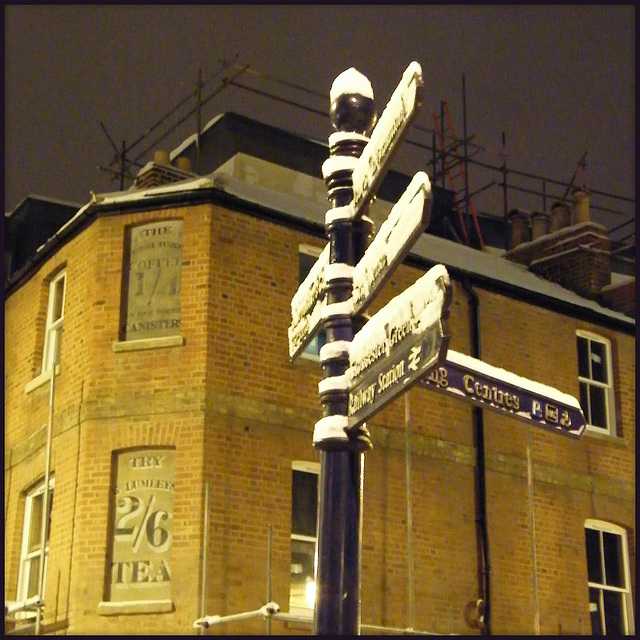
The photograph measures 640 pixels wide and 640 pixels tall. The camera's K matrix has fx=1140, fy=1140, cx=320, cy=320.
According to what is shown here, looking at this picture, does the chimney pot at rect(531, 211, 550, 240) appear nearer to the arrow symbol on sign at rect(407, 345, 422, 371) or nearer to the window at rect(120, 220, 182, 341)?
the window at rect(120, 220, 182, 341)

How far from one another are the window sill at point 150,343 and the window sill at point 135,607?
3133 millimetres

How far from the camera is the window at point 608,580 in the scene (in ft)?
55.9

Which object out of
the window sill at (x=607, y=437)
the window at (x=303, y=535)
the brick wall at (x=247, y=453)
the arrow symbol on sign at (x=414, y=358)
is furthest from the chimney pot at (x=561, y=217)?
the arrow symbol on sign at (x=414, y=358)

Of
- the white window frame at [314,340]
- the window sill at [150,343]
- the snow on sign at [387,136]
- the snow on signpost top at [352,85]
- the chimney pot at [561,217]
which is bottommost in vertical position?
the snow on sign at [387,136]

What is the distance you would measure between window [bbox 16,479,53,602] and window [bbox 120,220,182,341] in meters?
2.39

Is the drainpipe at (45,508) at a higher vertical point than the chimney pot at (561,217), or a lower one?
lower

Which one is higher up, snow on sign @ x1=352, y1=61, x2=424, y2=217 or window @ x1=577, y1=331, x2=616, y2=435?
window @ x1=577, y1=331, x2=616, y2=435

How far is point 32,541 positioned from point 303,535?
371 centimetres

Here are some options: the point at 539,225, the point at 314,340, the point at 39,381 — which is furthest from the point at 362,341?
the point at 539,225

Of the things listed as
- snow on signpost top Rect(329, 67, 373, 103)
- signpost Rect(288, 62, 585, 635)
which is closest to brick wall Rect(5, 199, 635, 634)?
signpost Rect(288, 62, 585, 635)

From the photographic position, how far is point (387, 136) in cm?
568

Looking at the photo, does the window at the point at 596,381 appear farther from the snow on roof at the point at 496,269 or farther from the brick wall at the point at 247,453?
the brick wall at the point at 247,453

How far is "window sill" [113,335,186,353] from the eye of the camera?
1431 centimetres

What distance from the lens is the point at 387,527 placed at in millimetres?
14891
